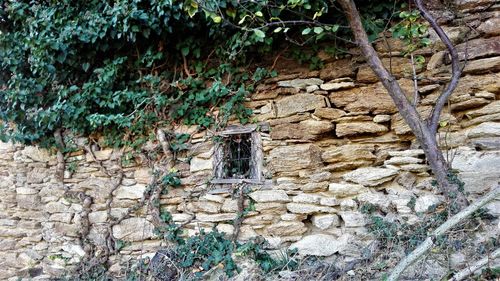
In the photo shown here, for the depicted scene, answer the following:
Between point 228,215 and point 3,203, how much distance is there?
2655mm

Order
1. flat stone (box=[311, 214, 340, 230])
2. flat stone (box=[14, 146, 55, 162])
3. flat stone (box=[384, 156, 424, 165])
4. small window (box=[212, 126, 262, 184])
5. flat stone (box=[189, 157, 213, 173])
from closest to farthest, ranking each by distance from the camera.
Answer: flat stone (box=[384, 156, 424, 165]) → flat stone (box=[311, 214, 340, 230]) → small window (box=[212, 126, 262, 184]) → flat stone (box=[189, 157, 213, 173]) → flat stone (box=[14, 146, 55, 162])

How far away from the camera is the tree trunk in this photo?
2.37 metres

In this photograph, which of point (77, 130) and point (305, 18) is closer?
point (305, 18)

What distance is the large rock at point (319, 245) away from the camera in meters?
2.65

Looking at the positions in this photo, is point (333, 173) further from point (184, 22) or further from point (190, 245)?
point (184, 22)

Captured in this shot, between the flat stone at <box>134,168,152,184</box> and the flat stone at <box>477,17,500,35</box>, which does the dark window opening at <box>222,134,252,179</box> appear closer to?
the flat stone at <box>134,168,152,184</box>

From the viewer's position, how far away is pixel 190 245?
301cm

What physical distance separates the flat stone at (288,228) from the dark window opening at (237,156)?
1.82 feet

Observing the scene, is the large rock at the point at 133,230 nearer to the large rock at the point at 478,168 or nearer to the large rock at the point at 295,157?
the large rock at the point at 295,157

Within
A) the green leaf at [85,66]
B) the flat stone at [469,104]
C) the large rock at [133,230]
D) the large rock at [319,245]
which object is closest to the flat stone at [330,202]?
the large rock at [319,245]

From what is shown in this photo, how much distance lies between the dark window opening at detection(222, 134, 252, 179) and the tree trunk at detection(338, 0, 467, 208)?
48.7 inches

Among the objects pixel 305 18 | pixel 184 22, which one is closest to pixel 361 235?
pixel 305 18

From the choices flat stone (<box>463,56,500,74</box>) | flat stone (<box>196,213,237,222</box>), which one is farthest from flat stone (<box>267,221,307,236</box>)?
flat stone (<box>463,56,500,74</box>)

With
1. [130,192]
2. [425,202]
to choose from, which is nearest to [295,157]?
[425,202]
